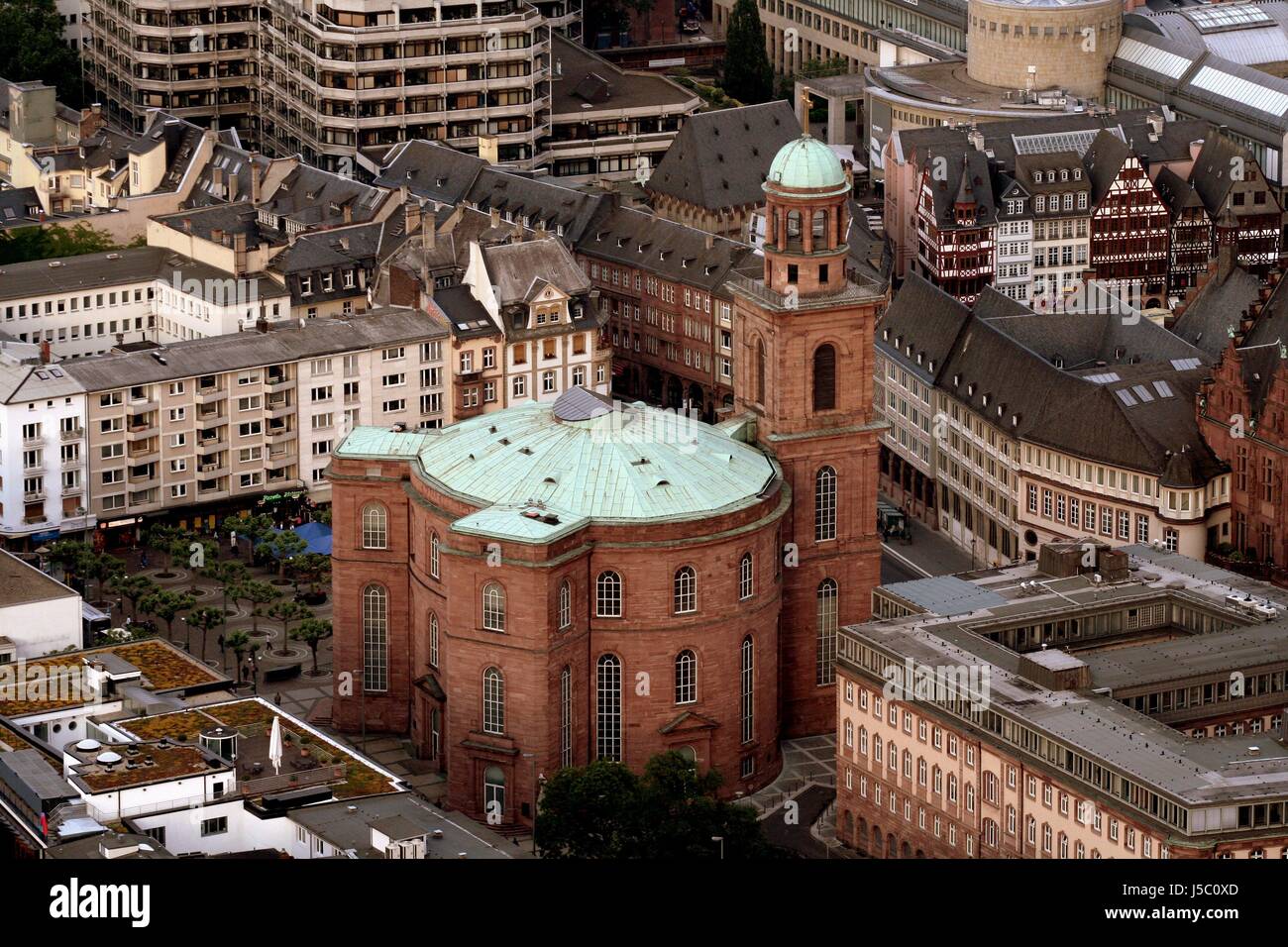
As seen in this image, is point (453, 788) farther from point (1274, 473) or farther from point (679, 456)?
point (1274, 473)

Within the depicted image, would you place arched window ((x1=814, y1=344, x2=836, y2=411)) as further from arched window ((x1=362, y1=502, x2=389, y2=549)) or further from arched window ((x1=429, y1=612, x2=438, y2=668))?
arched window ((x1=362, y1=502, x2=389, y2=549))

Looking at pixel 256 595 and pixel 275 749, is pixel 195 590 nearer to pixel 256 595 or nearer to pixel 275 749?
pixel 256 595

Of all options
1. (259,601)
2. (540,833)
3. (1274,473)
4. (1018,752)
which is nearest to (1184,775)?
(1018,752)

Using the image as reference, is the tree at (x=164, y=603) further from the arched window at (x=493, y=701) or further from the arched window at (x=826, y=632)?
the arched window at (x=826, y=632)

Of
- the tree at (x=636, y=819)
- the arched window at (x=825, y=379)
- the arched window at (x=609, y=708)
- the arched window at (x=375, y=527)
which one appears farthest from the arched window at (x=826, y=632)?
→ the arched window at (x=375, y=527)

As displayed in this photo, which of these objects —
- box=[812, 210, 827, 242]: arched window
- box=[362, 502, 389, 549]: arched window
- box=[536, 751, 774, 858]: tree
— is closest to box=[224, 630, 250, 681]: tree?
box=[362, 502, 389, 549]: arched window

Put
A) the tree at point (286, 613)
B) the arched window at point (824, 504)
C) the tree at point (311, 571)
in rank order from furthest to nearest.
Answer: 1. the tree at point (311, 571)
2. the tree at point (286, 613)
3. the arched window at point (824, 504)

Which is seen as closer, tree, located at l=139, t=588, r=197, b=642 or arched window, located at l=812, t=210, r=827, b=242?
arched window, located at l=812, t=210, r=827, b=242
